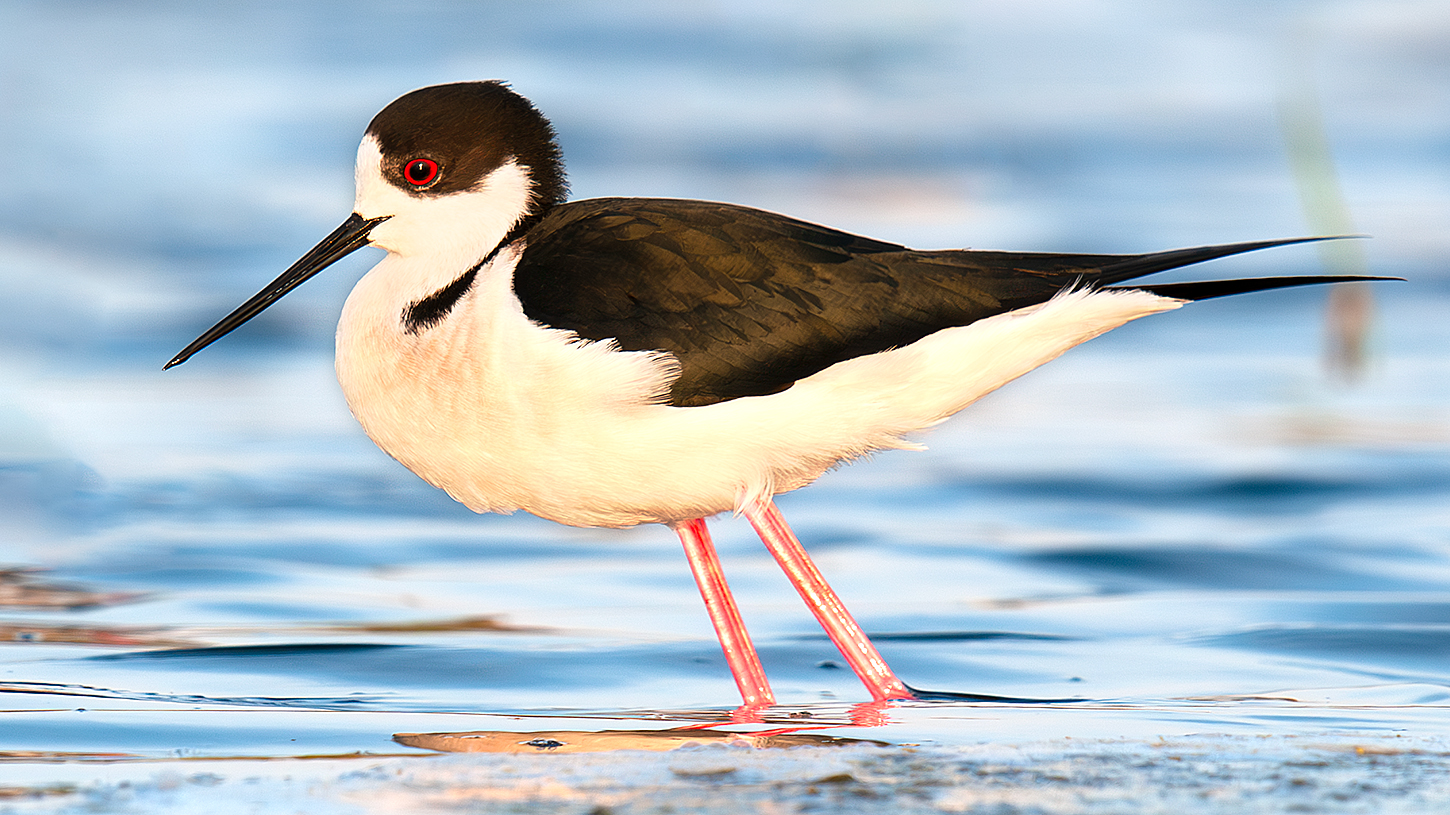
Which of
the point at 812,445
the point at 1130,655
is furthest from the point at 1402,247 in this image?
the point at 812,445

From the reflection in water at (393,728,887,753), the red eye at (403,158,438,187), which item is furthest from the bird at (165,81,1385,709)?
the reflection in water at (393,728,887,753)

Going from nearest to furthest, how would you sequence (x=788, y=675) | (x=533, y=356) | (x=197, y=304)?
1. (x=533, y=356)
2. (x=788, y=675)
3. (x=197, y=304)

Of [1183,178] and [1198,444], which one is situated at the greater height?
[1183,178]

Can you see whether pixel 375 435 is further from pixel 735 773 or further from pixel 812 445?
pixel 735 773

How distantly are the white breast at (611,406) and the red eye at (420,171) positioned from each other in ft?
0.92

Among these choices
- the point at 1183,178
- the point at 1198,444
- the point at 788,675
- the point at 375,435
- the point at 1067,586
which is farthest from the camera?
the point at 1183,178

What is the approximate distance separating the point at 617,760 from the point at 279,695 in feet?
5.79

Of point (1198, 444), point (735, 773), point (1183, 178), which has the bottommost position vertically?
point (735, 773)

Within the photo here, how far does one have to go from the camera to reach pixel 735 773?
4.61m

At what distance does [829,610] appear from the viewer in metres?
6.28

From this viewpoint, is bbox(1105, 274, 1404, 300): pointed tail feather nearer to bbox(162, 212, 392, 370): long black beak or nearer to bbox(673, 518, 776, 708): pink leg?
bbox(673, 518, 776, 708): pink leg

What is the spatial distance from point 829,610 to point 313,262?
81.9 inches

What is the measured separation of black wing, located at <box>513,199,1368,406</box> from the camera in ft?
18.5

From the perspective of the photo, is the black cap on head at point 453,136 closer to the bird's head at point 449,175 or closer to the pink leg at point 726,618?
the bird's head at point 449,175
